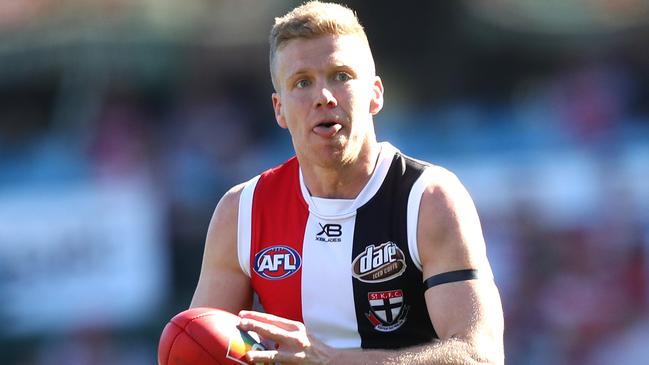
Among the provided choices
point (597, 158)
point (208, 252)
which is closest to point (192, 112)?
point (597, 158)

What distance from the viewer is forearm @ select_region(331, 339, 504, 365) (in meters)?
4.79

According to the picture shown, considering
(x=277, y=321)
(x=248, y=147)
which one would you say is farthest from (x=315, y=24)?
(x=248, y=147)

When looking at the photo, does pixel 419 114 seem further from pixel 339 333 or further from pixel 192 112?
pixel 339 333

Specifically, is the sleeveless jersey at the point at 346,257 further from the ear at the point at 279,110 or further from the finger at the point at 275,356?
the finger at the point at 275,356

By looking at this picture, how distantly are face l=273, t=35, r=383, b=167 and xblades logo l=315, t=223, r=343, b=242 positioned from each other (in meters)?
0.29

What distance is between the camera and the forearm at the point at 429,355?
15.7 feet

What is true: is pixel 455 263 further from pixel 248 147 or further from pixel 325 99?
pixel 248 147

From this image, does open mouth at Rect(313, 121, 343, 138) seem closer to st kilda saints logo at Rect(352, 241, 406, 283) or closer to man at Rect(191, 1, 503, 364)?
man at Rect(191, 1, 503, 364)

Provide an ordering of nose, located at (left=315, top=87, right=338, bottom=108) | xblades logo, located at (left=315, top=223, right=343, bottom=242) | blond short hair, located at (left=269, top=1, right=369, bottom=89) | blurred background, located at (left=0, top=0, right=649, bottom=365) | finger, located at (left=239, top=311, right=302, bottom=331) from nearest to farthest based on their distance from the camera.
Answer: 1. finger, located at (left=239, top=311, right=302, bottom=331)
2. nose, located at (left=315, top=87, right=338, bottom=108)
3. blond short hair, located at (left=269, top=1, right=369, bottom=89)
4. xblades logo, located at (left=315, top=223, right=343, bottom=242)
5. blurred background, located at (left=0, top=0, right=649, bottom=365)

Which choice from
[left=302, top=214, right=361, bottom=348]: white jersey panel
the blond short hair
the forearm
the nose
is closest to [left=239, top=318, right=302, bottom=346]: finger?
the forearm

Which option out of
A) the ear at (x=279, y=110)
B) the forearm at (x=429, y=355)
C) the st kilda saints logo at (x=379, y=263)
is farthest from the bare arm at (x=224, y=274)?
the forearm at (x=429, y=355)

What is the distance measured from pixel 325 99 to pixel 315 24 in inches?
13.6

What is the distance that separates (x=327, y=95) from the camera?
519 cm

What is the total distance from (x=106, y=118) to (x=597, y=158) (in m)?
4.85
